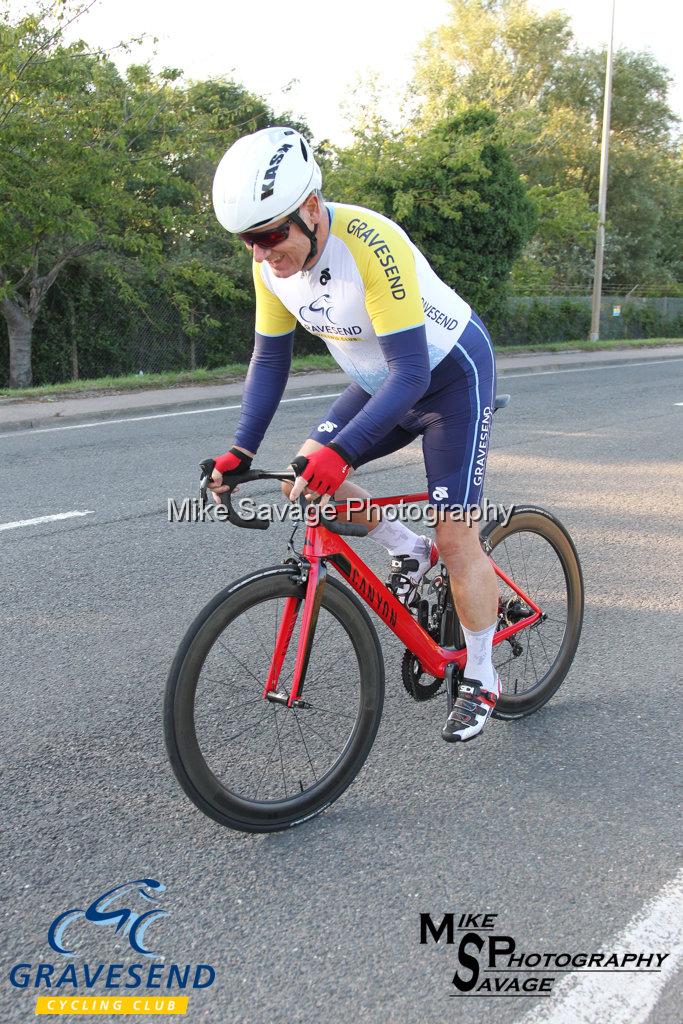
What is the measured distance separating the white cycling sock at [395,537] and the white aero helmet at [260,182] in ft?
3.85

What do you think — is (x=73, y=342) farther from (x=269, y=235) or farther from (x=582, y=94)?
(x=582, y=94)

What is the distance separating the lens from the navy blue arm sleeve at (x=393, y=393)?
8.93 feet

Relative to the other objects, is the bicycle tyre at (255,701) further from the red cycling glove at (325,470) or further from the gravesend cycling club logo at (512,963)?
the gravesend cycling club logo at (512,963)

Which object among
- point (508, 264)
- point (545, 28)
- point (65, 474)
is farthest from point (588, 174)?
→ point (65, 474)

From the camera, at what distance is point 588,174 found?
1731 inches

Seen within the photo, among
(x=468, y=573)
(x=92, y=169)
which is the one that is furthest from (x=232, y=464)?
(x=92, y=169)

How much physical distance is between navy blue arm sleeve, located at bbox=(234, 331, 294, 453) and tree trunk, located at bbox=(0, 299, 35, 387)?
584 inches

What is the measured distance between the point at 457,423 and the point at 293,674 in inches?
39.4

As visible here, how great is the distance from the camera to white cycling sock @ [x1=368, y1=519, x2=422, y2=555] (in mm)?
3350

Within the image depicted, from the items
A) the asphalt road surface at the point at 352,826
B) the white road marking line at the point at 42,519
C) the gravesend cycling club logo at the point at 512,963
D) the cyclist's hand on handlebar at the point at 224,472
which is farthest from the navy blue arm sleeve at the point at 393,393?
the white road marking line at the point at 42,519

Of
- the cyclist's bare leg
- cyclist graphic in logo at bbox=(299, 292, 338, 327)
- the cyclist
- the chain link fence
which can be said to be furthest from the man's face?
the chain link fence

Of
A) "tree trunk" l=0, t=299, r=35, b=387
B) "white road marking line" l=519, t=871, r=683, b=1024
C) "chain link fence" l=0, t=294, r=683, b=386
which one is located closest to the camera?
"white road marking line" l=519, t=871, r=683, b=1024

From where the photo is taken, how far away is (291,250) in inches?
108

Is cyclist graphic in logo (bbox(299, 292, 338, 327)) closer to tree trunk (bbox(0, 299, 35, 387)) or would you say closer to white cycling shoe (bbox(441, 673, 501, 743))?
white cycling shoe (bbox(441, 673, 501, 743))
